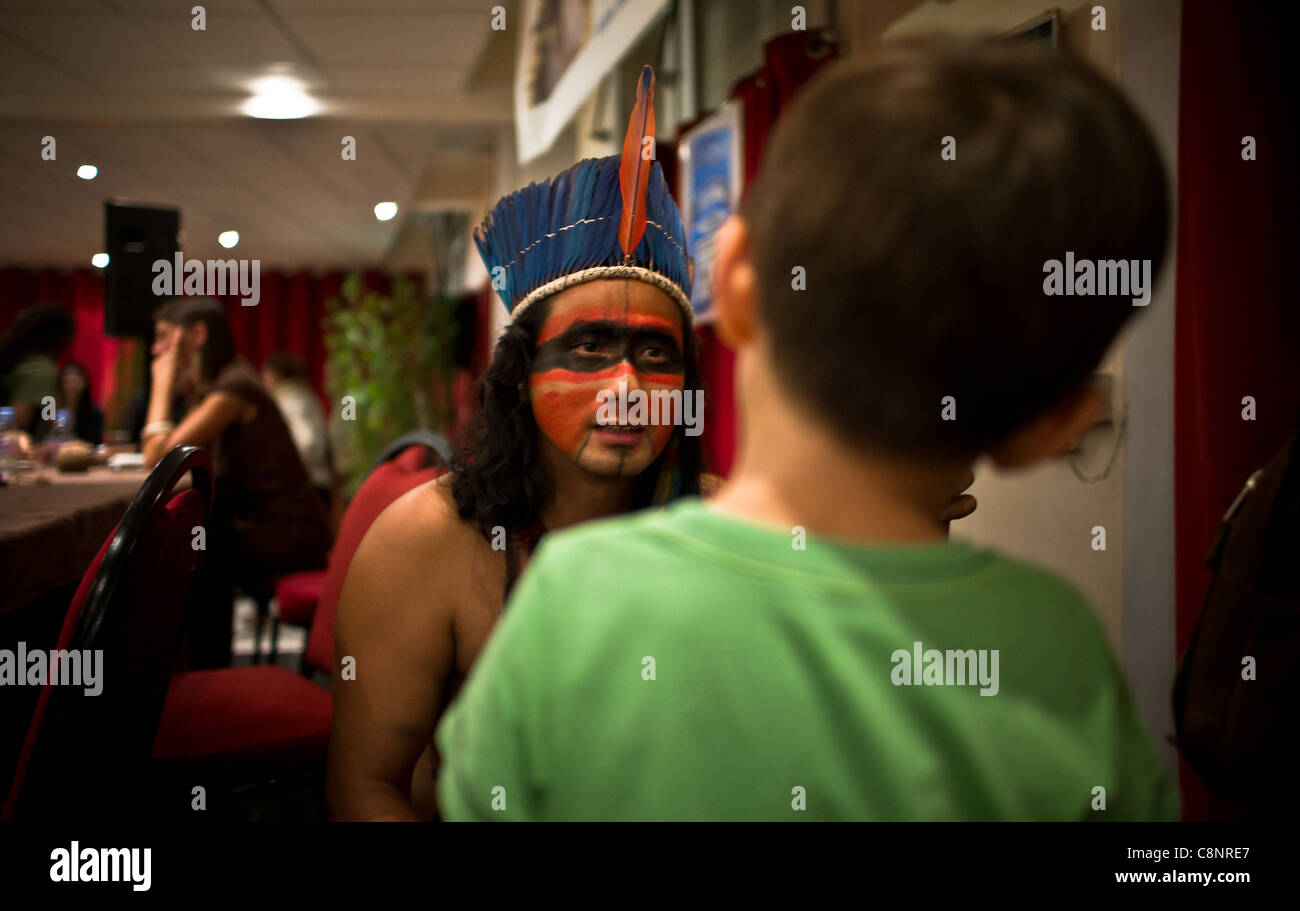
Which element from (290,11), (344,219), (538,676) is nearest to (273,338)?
(344,219)

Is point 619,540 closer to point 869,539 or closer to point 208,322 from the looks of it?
point 869,539

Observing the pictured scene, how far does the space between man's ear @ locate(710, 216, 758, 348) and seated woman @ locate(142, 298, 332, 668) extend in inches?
57.2

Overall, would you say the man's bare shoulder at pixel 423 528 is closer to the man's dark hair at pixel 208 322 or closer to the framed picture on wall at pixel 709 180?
the man's dark hair at pixel 208 322

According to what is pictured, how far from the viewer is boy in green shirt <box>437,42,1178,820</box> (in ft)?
1.43

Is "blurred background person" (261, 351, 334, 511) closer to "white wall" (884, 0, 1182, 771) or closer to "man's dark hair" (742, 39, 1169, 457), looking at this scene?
"white wall" (884, 0, 1182, 771)

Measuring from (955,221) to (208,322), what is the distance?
1.99m

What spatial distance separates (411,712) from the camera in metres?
0.98

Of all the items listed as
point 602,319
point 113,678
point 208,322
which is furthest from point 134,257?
point 602,319

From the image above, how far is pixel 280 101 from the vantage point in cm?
239

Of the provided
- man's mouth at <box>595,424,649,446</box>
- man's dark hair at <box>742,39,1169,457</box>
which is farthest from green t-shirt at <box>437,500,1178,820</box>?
man's mouth at <box>595,424,649,446</box>
